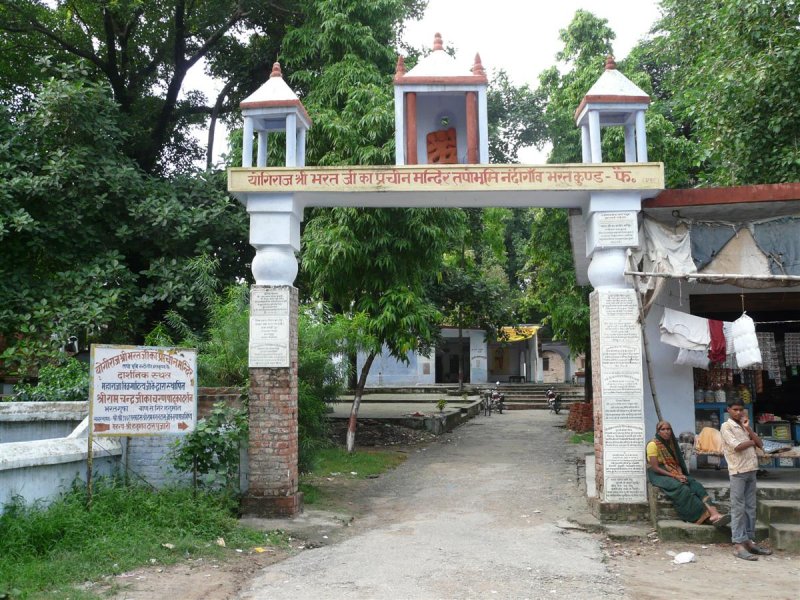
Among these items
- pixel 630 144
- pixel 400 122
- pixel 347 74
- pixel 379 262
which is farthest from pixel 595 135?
pixel 347 74

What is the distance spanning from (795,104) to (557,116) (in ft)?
19.2

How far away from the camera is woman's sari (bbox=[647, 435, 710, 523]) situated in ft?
24.5

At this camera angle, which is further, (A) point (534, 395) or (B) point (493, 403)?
(A) point (534, 395)

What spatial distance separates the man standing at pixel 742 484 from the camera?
6.89 metres

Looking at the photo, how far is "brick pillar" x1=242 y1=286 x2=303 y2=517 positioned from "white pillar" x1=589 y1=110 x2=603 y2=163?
169 inches

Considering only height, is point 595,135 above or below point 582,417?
above

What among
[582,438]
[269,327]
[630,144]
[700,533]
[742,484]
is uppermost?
[630,144]

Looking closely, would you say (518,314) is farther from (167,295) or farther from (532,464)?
(167,295)

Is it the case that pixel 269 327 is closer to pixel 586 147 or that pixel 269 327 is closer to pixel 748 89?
pixel 586 147

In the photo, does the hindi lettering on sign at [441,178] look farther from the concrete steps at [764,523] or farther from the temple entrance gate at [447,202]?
the concrete steps at [764,523]

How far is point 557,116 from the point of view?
1694cm

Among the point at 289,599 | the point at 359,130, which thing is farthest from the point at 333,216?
the point at 289,599

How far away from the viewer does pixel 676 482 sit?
24.9ft

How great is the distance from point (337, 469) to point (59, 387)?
188 inches
